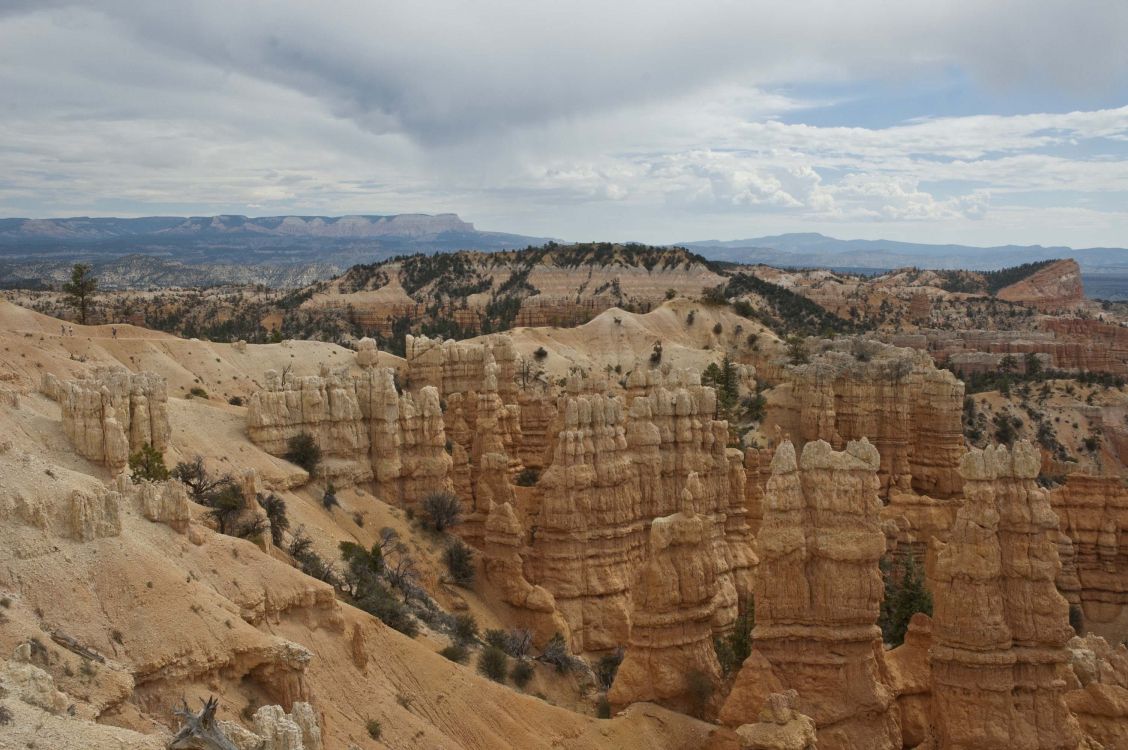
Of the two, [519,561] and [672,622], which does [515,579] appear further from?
[672,622]

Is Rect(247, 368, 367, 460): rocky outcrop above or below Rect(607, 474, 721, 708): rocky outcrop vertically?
above

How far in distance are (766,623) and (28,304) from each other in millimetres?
91405

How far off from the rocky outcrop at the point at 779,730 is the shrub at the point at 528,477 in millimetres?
24699

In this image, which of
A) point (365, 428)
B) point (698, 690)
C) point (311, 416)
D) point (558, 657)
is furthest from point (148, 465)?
point (698, 690)

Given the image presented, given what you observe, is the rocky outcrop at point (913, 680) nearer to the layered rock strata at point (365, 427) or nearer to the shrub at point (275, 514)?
the shrub at point (275, 514)

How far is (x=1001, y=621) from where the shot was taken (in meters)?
24.4

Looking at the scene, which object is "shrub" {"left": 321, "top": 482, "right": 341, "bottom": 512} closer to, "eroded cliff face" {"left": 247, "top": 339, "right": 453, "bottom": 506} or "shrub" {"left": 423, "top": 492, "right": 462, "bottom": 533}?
"eroded cliff face" {"left": 247, "top": 339, "right": 453, "bottom": 506}

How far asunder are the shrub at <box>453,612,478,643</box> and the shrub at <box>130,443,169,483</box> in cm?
887

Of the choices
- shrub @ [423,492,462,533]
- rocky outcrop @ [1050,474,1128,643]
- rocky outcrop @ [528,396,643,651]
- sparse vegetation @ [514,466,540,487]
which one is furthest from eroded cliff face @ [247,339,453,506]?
rocky outcrop @ [1050,474,1128,643]

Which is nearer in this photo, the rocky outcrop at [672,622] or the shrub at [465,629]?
the rocky outcrop at [672,622]

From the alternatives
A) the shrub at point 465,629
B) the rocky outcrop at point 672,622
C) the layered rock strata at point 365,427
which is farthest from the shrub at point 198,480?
the rocky outcrop at point 672,622

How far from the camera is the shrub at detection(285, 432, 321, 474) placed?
38.5 meters

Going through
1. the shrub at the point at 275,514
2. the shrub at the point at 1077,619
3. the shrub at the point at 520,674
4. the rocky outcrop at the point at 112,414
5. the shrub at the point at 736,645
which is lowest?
the shrub at the point at 1077,619

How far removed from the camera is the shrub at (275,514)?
3079cm
